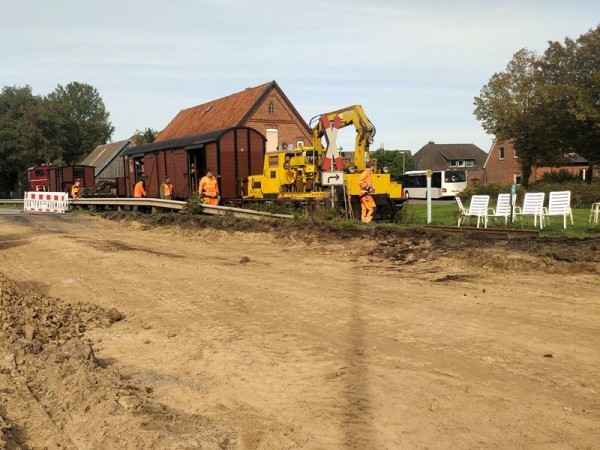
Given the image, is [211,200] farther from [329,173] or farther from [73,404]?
[73,404]

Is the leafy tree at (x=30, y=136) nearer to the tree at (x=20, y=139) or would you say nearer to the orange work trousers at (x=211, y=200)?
the tree at (x=20, y=139)

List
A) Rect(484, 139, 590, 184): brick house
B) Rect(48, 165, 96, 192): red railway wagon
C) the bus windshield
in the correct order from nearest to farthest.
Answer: Rect(48, 165, 96, 192): red railway wagon
the bus windshield
Rect(484, 139, 590, 184): brick house

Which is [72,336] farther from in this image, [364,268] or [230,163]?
[230,163]

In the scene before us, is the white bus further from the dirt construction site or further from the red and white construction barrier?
the dirt construction site

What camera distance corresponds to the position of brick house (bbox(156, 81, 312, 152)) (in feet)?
132

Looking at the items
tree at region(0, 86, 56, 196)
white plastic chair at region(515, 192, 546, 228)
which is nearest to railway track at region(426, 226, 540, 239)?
white plastic chair at region(515, 192, 546, 228)

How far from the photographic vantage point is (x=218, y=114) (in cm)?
4278

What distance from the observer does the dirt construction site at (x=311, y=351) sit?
383 cm

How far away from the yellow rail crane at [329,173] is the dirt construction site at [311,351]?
5334mm

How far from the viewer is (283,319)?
6.65 meters

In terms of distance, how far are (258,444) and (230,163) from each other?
18475 mm

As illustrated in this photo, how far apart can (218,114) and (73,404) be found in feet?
131

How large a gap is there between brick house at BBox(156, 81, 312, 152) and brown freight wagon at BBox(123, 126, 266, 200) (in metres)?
14.1

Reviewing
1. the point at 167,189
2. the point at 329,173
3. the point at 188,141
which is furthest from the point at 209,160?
the point at 329,173
